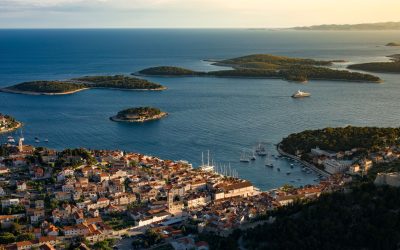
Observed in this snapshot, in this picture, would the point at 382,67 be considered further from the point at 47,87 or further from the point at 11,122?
the point at 11,122

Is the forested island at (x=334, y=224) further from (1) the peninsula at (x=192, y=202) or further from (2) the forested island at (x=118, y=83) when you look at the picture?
(2) the forested island at (x=118, y=83)

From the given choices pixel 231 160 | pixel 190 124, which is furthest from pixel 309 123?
pixel 231 160

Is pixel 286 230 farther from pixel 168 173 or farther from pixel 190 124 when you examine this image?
pixel 190 124

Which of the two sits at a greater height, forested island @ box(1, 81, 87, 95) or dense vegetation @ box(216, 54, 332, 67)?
dense vegetation @ box(216, 54, 332, 67)

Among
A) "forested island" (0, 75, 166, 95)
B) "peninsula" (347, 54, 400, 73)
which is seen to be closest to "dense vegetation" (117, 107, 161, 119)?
"forested island" (0, 75, 166, 95)

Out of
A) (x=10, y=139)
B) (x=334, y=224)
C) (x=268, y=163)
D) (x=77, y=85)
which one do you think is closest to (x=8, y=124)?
(x=10, y=139)

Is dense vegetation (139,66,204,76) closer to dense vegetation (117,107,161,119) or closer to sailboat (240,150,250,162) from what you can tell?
dense vegetation (117,107,161,119)
